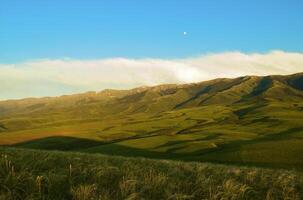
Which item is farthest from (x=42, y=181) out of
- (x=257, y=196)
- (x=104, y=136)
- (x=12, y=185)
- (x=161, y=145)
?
(x=104, y=136)

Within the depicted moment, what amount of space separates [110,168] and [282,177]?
7.25 meters

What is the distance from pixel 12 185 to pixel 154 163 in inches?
281

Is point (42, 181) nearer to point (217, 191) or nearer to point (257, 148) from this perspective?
point (217, 191)

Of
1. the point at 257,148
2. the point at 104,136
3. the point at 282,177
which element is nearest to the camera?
the point at 282,177

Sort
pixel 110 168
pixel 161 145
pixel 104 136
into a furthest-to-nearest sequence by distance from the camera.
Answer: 1. pixel 104 136
2. pixel 161 145
3. pixel 110 168

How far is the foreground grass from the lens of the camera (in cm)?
1188

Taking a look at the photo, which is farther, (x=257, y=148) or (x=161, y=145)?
(x=161, y=145)

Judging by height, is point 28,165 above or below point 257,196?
above

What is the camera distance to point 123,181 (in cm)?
1323

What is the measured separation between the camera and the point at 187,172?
16.0 meters

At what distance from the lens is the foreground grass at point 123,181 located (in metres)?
11.9

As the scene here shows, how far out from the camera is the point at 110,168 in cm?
1455

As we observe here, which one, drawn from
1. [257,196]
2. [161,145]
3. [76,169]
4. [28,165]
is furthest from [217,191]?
[161,145]

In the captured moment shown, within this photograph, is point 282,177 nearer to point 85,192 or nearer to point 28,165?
point 85,192
